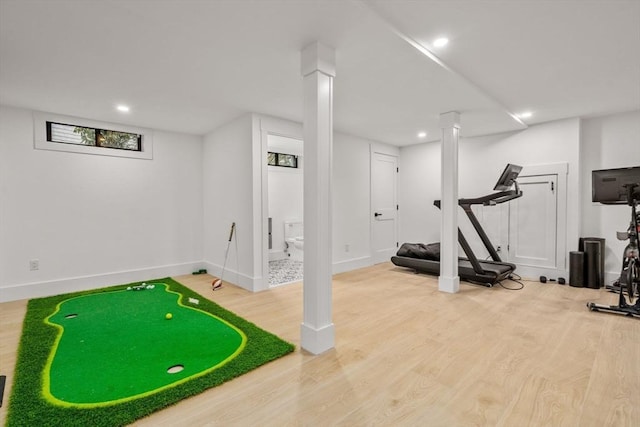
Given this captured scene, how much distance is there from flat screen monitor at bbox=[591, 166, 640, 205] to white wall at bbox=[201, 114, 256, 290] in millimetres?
4051

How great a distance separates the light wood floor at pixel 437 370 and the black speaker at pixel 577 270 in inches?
22.9

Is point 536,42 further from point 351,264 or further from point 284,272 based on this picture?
point 284,272

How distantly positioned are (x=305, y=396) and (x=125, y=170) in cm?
420

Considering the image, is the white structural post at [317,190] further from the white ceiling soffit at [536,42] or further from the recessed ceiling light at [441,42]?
the recessed ceiling light at [441,42]

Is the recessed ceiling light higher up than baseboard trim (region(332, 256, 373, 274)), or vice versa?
the recessed ceiling light

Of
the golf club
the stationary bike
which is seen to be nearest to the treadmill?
the stationary bike

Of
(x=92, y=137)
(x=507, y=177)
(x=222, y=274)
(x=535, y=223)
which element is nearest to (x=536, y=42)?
(x=507, y=177)

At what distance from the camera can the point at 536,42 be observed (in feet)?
7.67

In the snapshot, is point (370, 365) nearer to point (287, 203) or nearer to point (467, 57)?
point (467, 57)

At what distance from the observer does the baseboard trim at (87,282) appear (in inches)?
143

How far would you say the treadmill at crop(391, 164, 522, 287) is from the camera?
409 centimetres

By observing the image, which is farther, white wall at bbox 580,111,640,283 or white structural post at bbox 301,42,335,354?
white wall at bbox 580,111,640,283

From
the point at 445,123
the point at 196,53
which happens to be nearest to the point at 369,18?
the point at 196,53

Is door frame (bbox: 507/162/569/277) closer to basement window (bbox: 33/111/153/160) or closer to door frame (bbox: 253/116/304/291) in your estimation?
door frame (bbox: 253/116/304/291)
